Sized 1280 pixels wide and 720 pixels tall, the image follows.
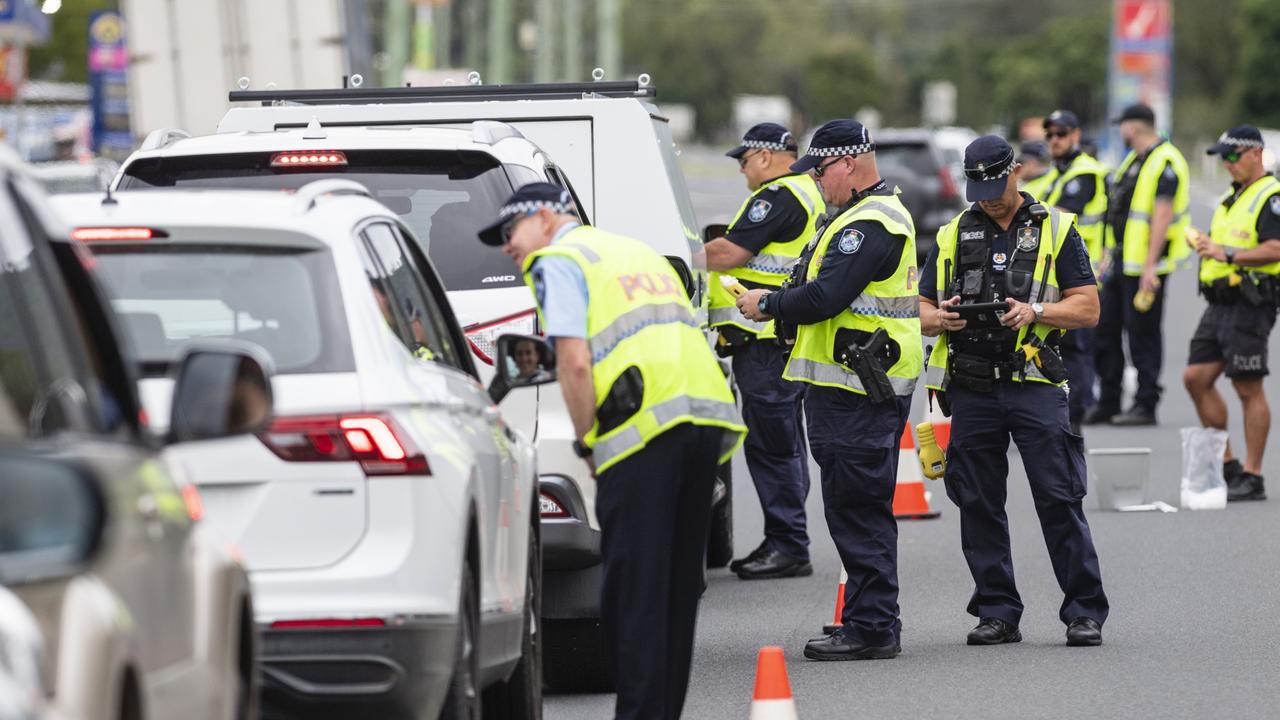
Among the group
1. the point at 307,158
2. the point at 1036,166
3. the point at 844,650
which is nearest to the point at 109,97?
the point at 1036,166

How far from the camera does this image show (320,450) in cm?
605

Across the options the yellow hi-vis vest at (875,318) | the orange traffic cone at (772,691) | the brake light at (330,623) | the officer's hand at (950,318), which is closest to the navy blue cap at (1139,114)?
the officer's hand at (950,318)

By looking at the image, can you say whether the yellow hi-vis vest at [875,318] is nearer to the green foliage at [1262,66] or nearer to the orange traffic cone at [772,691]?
the orange traffic cone at [772,691]

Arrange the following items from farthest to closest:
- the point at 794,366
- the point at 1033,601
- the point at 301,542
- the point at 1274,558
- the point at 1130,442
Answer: the point at 1130,442 → the point at 1274,558 → the point at 1033,601 → the point at 794,366 → the point at 301,542

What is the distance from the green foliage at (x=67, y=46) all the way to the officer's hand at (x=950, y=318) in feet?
240

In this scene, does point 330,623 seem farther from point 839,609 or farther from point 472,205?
point 839,609

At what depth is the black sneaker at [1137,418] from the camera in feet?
59.9

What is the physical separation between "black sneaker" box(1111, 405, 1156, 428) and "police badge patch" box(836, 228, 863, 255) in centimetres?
926

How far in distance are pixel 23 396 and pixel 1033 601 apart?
7.60 m

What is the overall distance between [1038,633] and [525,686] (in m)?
3.17

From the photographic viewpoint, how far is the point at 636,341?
7.11 m

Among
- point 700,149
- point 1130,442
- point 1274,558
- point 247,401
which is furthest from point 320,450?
point 700,149

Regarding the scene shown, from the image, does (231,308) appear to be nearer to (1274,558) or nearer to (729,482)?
(729,482)

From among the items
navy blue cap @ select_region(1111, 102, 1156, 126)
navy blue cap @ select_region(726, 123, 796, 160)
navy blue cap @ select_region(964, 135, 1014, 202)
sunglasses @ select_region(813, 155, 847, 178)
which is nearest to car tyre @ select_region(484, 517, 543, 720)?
sunglasses @ select_region(813, 155, 847, 178)
